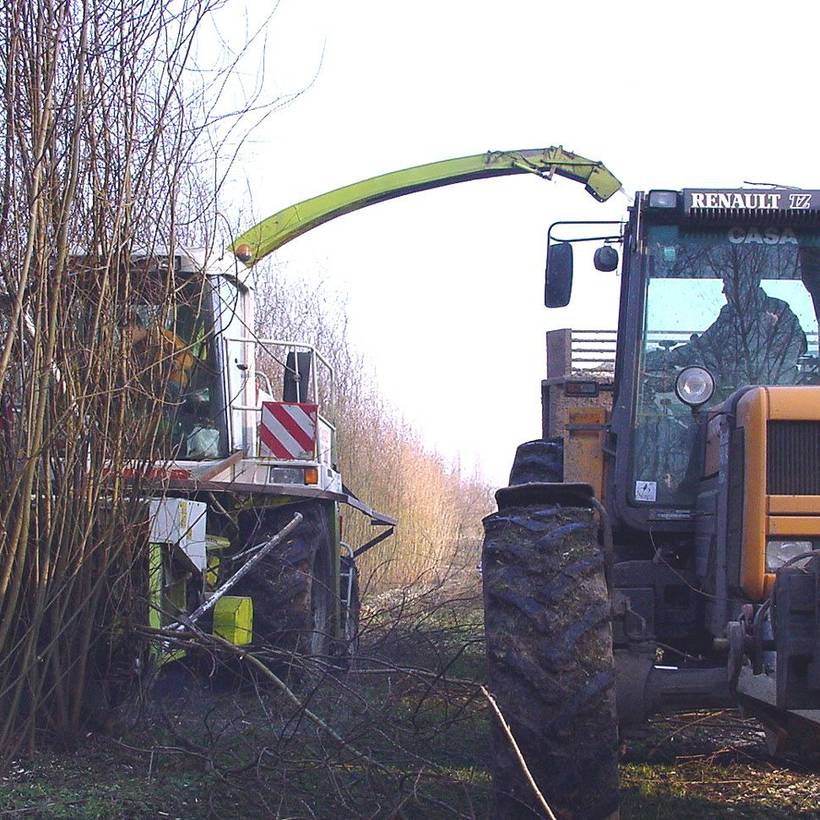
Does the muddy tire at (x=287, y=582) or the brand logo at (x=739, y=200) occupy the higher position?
the brand logo at (x=739, y=200)

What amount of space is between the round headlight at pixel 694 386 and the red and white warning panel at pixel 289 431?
3189 mm

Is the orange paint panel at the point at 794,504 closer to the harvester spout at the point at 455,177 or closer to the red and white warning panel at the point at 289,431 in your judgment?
the red and white warning panel at the point at 289,431

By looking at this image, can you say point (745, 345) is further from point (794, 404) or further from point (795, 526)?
point (795, 526)

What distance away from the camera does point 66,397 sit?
5.09m

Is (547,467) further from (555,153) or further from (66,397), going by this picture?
(555,153)

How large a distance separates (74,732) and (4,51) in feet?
9.16

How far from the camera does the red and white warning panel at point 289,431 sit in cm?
798

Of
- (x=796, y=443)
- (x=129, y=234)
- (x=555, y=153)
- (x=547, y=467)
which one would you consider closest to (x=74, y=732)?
(x=129, y=234)

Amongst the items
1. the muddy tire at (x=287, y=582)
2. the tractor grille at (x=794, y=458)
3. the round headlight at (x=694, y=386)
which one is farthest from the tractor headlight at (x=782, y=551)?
the muddy tire at (x=287, y=582)

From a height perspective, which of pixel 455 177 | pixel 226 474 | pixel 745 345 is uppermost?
pixel 455 177

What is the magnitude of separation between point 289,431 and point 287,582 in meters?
1.08

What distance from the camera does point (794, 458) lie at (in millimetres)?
4500

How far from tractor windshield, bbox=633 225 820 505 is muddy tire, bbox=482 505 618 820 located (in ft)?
3.70

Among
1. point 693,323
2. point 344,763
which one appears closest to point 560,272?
point 693,323
